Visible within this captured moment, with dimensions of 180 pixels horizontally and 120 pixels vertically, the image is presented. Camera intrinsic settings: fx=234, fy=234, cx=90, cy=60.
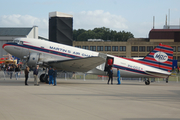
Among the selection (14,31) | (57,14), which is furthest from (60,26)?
(14,31)

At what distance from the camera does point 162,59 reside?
25266 mm

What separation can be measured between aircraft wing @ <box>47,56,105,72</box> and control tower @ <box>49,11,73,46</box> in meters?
13.3

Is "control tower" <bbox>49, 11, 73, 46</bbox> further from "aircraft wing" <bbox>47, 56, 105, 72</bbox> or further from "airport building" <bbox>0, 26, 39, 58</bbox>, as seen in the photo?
"airport building" <bbox>0, 26, 39, 58</bbox>

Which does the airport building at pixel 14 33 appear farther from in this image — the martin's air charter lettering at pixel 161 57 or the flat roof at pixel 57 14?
the martin's air charter lettering at pixel 161 57

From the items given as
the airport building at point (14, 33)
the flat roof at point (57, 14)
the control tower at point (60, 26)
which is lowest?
the control tower at point (60, 26)

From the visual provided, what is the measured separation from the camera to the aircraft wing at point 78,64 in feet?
70.7

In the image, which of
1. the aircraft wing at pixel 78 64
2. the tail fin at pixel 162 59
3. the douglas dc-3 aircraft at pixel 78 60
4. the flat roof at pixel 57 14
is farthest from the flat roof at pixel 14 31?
the tail fin at pixel 162 59

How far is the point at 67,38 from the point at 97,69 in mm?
14343

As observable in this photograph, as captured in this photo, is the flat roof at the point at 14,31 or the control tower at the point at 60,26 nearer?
the control tower at the point at 60,26

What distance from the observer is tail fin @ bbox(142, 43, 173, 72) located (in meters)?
25.1

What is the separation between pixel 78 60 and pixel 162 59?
964cm

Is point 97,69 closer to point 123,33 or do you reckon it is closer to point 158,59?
point 158,59

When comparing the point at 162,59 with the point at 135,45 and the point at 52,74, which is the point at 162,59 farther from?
the point at 135,45

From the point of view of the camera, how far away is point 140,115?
27.7ft
